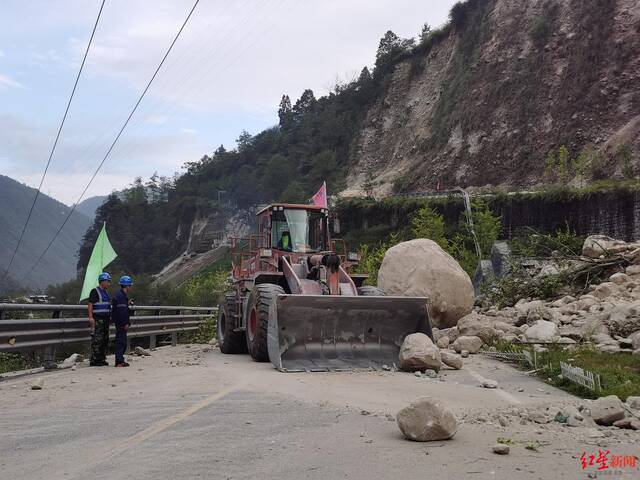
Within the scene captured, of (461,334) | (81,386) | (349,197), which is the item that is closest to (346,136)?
(349,197)

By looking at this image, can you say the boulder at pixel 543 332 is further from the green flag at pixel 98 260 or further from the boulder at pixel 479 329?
the green flag at pixel 98 260

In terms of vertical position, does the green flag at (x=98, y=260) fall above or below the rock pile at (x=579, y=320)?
above

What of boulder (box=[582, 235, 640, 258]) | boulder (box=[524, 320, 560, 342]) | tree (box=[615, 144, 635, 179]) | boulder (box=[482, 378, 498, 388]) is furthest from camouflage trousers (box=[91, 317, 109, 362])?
tree (box=[615, 144, 635, 179])

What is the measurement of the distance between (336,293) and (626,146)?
38.4m

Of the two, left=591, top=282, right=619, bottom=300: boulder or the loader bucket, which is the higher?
left=591, top=282, right=619, bottom=300: boulder

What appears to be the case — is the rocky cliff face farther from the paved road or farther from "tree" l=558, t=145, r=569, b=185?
the paved road

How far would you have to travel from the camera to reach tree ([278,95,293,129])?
372 ft

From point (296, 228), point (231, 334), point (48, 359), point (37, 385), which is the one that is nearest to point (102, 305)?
point (48, 359)

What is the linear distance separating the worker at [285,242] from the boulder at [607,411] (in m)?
7.44

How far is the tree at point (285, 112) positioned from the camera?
113450 mm

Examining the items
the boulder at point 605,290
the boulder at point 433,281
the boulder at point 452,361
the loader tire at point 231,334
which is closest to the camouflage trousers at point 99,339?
the loader tire at point 231,334

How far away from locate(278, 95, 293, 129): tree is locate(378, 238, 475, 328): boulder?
9834cm

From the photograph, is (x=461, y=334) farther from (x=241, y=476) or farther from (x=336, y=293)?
(x=241, y=476)

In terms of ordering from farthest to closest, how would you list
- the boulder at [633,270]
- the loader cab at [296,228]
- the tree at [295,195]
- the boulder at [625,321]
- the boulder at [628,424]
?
the tree at [295,195], the boulder at [633,270], the loader cab at [296,228], the boulder at [625,321], the boulder at [628,424]
